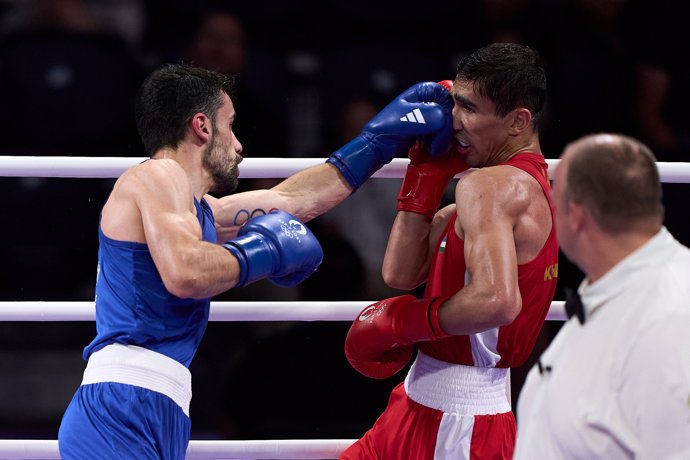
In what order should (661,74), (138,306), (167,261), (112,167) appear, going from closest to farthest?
(167,261)
(138,306)
(112,167)
(661,74)

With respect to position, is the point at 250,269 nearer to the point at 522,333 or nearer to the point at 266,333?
the point at 522,333

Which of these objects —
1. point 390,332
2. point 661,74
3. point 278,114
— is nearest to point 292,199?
point 390,332

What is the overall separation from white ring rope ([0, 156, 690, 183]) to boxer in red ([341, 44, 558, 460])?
6.9 inches

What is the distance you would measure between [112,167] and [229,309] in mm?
515

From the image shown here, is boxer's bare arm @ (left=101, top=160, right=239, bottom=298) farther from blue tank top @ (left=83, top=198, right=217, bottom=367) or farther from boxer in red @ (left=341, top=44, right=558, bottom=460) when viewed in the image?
boxer in red @ (left=341, top=44, right=558, bottom=460)

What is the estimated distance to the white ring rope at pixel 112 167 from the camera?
8.19 ft

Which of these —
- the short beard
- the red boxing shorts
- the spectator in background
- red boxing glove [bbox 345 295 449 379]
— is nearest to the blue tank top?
the short beard

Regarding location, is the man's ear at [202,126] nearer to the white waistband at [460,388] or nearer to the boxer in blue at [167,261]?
the boxer in blue at [167,261]

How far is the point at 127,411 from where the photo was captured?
2211 mm

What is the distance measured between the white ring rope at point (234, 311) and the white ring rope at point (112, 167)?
368 mm

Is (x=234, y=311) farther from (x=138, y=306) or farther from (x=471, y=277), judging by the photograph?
(x=471, y=277)

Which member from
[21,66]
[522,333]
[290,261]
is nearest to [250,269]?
[290,261]

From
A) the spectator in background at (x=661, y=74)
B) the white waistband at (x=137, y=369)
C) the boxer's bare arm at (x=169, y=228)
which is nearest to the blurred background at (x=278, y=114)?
the spectator in background at (x=661, y=74)

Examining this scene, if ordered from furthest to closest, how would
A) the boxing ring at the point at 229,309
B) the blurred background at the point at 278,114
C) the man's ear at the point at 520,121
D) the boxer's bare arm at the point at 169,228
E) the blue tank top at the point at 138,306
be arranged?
the blurred background at the point at 278,114 → the boxing ring at the point at 229,309 → the man's ear at the point at 520,121 → the blue tank top at the point at 138,306 → the boxer's bare arm at the point at 169,228
